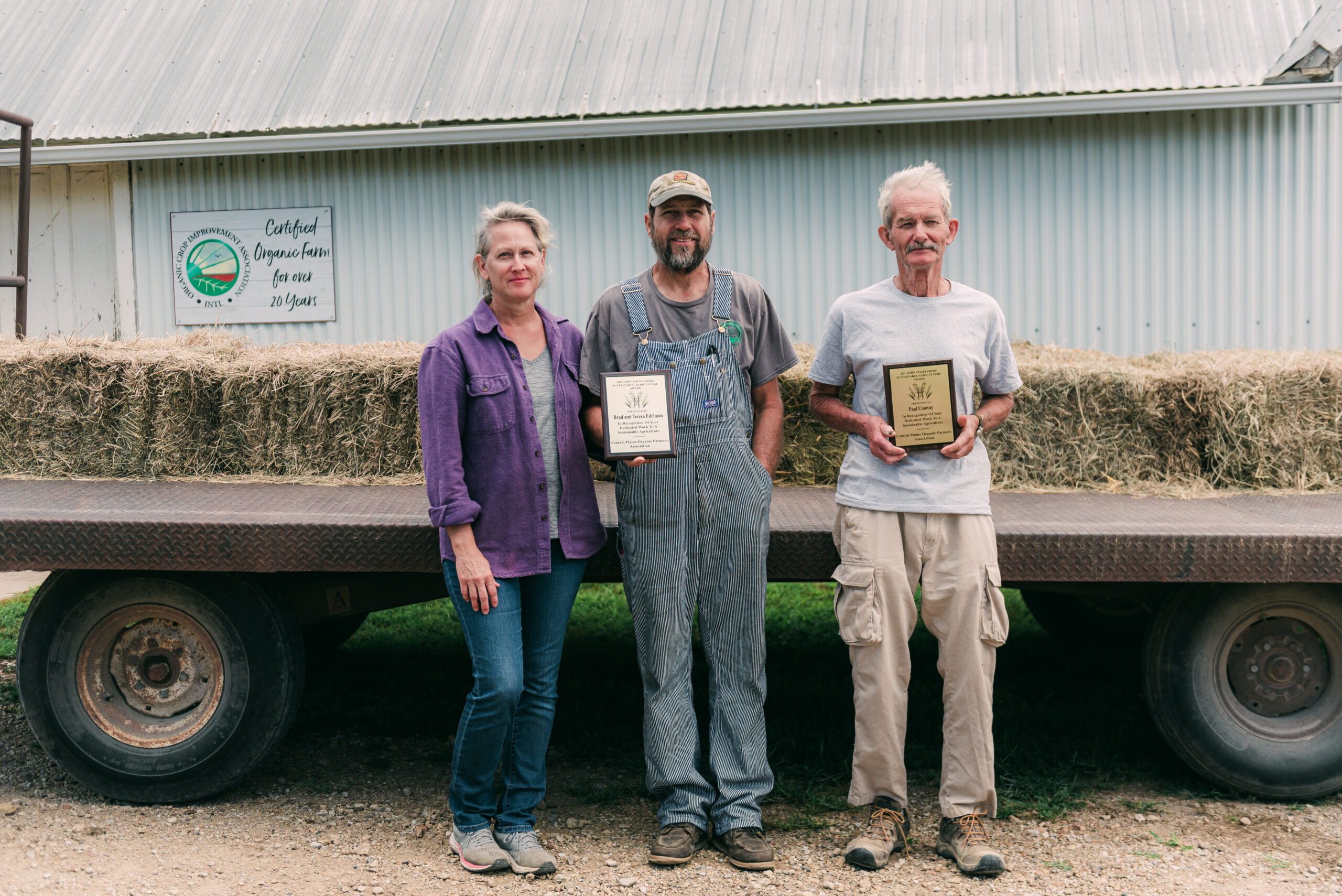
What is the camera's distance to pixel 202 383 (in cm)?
443

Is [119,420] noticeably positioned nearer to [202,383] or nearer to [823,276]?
[202,383]

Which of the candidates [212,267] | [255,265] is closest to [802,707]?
[255,265]

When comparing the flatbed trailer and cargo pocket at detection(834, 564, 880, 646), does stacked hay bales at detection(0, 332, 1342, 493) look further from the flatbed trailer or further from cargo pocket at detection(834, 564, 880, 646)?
cargo pocket at detection(834, 564, 880, 646)

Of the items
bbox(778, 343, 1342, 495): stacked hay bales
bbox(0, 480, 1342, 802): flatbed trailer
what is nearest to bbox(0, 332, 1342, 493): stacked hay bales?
bbox(778, 343, 1342, 495): stacked hay bales

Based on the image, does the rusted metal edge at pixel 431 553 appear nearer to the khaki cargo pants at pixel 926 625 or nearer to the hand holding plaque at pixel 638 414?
the khaki cargo pants at pixel 926 625

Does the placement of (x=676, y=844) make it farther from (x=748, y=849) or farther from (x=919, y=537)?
(x=919, y=537)

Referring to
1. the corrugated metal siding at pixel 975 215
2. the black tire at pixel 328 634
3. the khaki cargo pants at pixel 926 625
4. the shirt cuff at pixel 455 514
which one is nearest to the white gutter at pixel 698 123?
the corrugated metal siding at pixel 975 215

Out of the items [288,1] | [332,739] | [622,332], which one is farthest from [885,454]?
[288,1]

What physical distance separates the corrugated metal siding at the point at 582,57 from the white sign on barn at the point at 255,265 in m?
0.69

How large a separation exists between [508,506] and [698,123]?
454cm

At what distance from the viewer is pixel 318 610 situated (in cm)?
377

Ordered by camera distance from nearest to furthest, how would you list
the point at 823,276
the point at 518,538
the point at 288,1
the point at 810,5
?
the point at 518,538
the point at 823,276
the point at 810,5
the point at 288,1

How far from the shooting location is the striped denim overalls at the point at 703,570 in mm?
3061

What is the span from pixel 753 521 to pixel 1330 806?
227 centimetres
